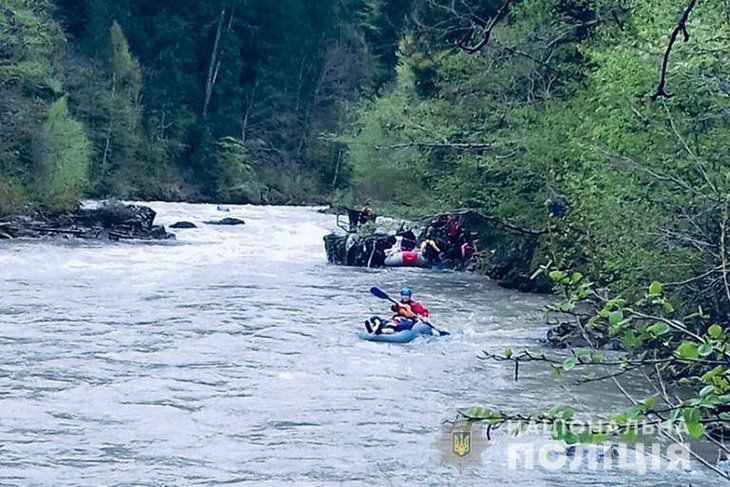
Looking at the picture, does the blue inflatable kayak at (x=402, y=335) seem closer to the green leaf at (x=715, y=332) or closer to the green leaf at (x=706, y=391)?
the green leaf at (x=715, y=332)

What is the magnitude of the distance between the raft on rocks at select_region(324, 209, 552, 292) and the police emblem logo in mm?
9642

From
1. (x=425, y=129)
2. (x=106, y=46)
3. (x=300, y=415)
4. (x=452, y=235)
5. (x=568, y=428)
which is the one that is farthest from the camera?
(x=106, y=46)

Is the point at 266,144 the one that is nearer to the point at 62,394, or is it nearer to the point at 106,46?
the point at 106,46

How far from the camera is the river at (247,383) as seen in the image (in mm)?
8047

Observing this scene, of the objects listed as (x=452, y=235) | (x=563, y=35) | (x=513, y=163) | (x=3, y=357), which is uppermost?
(x=563, y=35)

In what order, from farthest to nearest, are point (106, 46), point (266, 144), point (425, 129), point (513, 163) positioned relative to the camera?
point (266, 144)
point (106, 46)
point (425, 129)
point (513, 163)

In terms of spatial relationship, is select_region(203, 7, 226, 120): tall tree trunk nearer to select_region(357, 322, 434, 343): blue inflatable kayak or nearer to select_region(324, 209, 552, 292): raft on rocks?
select_region(324, 209, 552, 292): raft on rocks

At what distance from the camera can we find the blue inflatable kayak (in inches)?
535

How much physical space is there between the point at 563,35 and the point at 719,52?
9524 mm

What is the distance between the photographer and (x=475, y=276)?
22.2 metres

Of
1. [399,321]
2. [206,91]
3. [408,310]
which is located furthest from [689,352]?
[206,91]

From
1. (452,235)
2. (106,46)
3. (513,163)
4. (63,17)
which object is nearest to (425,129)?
(513,163)

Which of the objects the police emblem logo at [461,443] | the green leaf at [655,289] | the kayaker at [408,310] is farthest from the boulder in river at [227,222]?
the green leaf at [655,289]

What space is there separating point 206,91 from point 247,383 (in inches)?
1698
